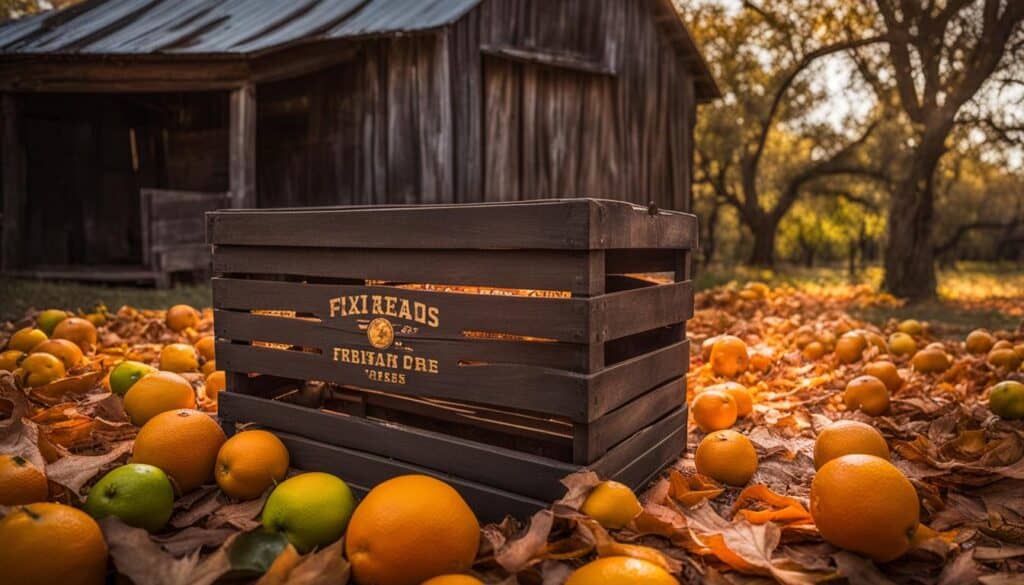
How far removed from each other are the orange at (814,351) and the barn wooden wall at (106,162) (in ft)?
33.4

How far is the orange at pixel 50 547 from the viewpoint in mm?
1389

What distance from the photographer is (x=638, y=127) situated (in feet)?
30.5

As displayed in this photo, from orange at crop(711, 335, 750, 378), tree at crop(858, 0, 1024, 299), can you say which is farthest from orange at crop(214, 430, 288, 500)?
tree at crop(858, 0, 1024, 299)

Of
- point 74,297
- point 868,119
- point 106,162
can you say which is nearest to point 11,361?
point 74,297

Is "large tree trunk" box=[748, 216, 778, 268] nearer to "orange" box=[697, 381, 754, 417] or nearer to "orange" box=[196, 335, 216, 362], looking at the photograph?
"orange" box=[697, 381, 754, 417]

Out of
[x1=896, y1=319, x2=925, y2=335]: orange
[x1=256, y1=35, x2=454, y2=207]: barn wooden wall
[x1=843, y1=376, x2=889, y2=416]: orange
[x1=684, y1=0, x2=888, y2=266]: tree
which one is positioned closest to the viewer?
[x1=843, y1=376, x2=889, y2=416]: orange

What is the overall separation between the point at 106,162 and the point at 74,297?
6.62m

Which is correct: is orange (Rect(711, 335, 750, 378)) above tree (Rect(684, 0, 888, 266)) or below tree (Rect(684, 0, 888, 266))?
below

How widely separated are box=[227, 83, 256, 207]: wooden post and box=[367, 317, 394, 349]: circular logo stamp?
671cm

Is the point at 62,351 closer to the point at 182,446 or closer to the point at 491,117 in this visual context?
the point at 182,446

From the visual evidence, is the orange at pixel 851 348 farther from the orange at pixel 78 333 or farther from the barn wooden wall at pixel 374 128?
the orange at pixel 78 333

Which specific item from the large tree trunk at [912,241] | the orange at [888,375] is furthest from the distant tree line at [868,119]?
the orange at [888,375]

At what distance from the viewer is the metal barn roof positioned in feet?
23.1

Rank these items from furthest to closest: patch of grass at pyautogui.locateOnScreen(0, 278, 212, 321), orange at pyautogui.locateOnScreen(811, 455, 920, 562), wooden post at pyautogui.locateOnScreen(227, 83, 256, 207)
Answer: wooden post at pyautogui.locateOnScreen(227, 83, 256, 207) → patch of grass at pyautogui.locateOnScreen(0, 278, 212, 321) → orange at pyautogui.locateOnScreen(811, 455, 920, 562)
